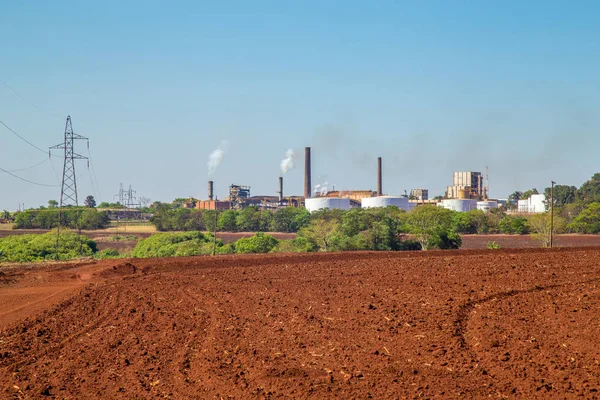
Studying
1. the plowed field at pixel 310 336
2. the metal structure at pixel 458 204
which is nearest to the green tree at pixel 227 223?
the metal structure at pixel 458 204

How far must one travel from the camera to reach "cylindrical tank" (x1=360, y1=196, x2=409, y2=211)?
380 ft

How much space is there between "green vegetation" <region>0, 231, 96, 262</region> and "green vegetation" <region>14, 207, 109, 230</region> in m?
37.0

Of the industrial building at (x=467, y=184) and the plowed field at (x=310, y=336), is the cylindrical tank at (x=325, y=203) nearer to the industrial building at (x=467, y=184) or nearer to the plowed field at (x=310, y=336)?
the industrial building at (x=467, y=184)

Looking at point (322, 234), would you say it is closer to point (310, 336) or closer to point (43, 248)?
point (43, 248)

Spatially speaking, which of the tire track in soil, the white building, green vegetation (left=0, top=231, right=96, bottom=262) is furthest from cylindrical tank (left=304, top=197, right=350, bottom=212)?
the tire track in soil

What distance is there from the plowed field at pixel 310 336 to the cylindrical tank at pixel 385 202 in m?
90.4

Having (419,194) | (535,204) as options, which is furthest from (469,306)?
(419,194)

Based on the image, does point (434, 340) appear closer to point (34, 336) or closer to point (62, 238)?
point (34, 336)

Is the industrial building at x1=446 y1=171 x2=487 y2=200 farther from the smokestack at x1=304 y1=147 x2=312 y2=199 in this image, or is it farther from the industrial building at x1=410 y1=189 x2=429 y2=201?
the smokestack at x1=304 y1=147 x2=312 y2=199

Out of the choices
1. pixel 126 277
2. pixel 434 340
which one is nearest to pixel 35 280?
pixel 126 277

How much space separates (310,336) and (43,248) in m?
42.3

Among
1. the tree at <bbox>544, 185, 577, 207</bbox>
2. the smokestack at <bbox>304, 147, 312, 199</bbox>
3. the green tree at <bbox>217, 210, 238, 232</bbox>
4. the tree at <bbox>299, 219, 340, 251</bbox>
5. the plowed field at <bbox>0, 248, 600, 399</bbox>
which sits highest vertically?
the smokestack at <bbox>304, 147, 312, 199</bbox>

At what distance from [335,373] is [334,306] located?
6603 millimetres

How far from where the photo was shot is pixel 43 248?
166ft
